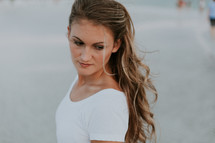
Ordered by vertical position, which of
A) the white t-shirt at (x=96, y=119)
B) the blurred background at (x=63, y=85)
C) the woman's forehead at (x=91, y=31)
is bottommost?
the blurred background at (x=63, y=85)

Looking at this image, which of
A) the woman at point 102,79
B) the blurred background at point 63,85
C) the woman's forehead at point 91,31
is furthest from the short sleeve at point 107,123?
the blurred background at point 63,85

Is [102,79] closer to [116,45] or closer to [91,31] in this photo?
[116,45]

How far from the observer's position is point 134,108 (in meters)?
1.89

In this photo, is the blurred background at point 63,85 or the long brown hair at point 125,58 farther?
the blurred background at point 63,85

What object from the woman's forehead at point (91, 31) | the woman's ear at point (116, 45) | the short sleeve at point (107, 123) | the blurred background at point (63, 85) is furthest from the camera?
the blurred background at point (63, 85)

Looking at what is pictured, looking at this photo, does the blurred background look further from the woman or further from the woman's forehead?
the woman's forehead

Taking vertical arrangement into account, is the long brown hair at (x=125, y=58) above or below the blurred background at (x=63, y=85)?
above

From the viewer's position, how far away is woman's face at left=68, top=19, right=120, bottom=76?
1.70 meters

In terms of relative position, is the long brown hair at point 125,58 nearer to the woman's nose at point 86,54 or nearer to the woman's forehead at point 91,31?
the woman's forehead at point 91,31

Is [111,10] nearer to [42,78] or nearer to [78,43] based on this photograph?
[78,43]

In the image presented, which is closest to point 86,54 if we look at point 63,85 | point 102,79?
point 102,79

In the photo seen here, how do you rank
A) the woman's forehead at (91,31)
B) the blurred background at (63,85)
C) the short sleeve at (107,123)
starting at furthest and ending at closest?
1. the blurred background at (63,85)
2. the woman's forehead at (91,31)
3. the short sleeve at (107,123)

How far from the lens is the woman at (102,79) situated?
1610 mm

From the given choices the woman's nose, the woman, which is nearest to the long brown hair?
the woman
